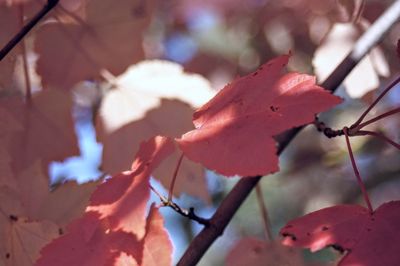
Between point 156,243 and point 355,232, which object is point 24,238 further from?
point 355,232

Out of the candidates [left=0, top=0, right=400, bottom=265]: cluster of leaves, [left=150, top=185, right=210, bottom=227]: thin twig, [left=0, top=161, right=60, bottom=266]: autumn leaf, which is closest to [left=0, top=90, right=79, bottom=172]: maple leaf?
[left=0, top=0, right=400, bottom=265]: cluster of leaves

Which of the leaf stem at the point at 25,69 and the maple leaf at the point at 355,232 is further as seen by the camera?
the leaf stem at the point at 25,69

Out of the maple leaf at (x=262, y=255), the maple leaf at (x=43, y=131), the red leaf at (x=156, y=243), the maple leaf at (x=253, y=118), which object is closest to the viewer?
the maple leaf at (x=253, y=118)

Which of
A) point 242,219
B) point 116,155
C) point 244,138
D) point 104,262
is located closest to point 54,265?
point 104,262

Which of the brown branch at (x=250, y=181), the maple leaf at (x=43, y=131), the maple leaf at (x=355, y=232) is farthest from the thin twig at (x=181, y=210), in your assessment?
the maple leaf at (x=43, y=131)

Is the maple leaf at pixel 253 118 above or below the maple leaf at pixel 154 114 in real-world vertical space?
below

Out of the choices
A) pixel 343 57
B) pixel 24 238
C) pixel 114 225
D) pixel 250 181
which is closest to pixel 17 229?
pixel 24 238

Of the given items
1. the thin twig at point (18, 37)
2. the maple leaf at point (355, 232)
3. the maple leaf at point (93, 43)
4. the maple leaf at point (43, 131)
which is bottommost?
the maple leaf at point (355, 232)

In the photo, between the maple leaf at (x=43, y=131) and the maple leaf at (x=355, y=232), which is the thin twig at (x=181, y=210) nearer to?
the maple leaf at (x=355, y=232)
